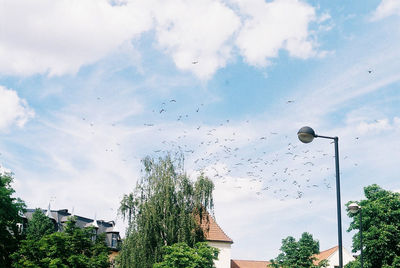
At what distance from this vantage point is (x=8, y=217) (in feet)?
115

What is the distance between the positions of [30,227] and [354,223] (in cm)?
3708

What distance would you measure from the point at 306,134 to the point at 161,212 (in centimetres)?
2585

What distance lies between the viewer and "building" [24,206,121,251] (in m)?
60.0

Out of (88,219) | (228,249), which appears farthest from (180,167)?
(88,219)

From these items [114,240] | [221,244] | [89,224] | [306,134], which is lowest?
[221,244]

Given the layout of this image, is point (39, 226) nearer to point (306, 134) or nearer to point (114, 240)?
point (114, 240)

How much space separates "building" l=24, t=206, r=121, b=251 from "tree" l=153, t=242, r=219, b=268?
2865cm

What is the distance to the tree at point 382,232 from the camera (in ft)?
123

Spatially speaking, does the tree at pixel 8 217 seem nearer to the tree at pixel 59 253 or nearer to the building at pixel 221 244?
the tree at pixel 59 253

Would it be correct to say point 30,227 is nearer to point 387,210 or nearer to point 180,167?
point 180,167

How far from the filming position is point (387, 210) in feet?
127

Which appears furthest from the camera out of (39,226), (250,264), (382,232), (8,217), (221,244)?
(250,264)

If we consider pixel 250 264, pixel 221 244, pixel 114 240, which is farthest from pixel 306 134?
pixel 250 264

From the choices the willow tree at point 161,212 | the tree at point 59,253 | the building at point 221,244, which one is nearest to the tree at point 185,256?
the willow tree at point 161,212
